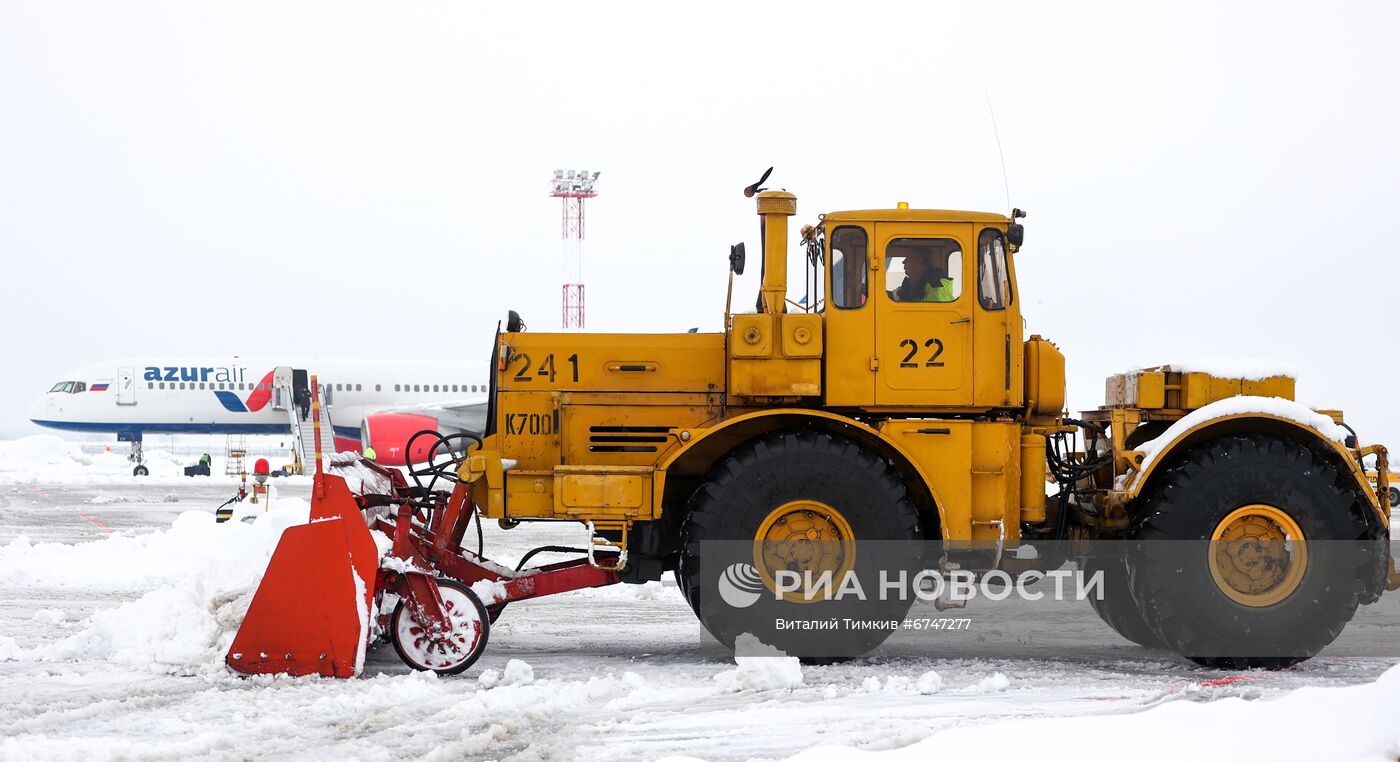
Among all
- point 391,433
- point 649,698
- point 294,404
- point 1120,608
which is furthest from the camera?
point 294,404

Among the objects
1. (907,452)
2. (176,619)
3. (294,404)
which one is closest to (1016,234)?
(907,452)

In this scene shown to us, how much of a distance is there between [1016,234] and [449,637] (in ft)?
13.1

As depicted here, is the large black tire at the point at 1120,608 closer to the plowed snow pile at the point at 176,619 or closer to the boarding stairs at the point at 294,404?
the plowed snow pile at the point at 176,619

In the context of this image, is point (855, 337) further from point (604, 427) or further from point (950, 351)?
point (604, 427)

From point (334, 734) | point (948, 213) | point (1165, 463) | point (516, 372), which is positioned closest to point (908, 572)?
point (1165, 463)

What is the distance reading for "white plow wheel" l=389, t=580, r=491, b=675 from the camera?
6555mm

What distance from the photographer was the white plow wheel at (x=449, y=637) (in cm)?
655

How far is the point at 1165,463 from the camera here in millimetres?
6895

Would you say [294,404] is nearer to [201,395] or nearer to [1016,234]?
[201,395]

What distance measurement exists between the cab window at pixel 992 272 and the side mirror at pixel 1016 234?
0.08 metres

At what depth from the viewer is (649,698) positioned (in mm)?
5965

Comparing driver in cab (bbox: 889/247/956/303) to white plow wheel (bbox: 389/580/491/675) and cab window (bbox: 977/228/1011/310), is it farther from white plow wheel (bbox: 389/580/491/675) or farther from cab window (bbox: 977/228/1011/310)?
white plow wheel (bbox: 389/580/491/675)

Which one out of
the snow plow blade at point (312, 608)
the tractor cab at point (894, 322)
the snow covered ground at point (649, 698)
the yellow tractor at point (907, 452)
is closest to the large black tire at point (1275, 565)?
the yellow tractor at point (907, 452)

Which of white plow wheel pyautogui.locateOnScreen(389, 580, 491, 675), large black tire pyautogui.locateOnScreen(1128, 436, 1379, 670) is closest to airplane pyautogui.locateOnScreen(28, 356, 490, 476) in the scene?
white plow wheel pyautogui.locateOnScreen(389, 580, 491, 675)
